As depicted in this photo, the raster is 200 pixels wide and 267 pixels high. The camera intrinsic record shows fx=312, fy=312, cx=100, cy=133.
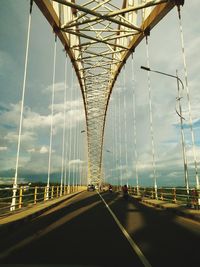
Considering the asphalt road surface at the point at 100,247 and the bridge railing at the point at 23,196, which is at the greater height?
the bridge railing at the point at 23,196

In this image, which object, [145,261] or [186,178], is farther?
[186,178]

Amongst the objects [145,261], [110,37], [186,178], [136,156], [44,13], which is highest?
[110,37]

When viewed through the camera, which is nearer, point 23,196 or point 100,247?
point 100,247

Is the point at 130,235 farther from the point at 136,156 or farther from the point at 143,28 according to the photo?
the point at 136,156

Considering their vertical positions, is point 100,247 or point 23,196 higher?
point 23,196

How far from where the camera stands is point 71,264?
501 cm

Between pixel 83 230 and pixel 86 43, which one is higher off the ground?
pixel 86 43

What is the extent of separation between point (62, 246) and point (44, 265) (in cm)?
173

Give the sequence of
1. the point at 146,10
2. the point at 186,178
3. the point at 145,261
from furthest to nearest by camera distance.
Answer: the point at 146,10, the point at 186,178, the point at 145,261

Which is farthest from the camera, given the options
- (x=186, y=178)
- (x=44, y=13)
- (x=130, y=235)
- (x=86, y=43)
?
(x=86, y=43)

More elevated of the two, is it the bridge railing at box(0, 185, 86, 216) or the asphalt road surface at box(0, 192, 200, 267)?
the bridge railing at box(0, 185, 86, 216)

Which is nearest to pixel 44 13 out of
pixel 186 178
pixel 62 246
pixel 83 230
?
pixel 186 178

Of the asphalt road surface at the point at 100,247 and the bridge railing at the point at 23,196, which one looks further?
the bridge railing at the point at 23,196

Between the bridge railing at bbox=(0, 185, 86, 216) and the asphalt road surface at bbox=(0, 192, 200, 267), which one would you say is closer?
the asphalt road surface at bbox=(0, 192, 200, 267)
